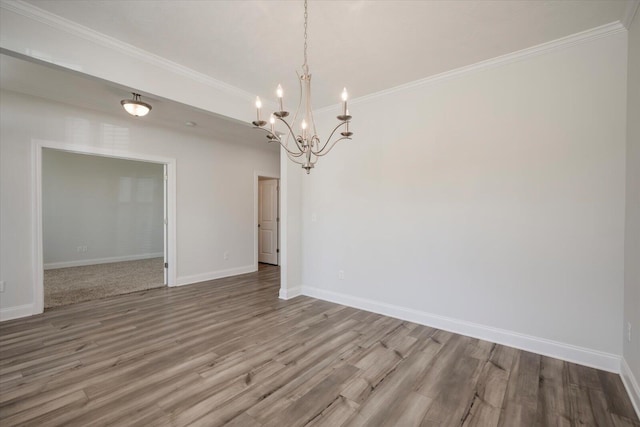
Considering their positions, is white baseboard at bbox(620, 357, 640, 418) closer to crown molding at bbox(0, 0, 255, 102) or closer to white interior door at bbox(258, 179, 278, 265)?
crown molding at bbox(0, 0, 255, 102)

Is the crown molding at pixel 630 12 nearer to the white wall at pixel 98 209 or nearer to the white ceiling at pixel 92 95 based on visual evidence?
the white ceiling at pixel 92 95

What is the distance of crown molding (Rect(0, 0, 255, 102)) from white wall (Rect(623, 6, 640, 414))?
12.6ft

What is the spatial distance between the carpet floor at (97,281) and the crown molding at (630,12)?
22.0ft

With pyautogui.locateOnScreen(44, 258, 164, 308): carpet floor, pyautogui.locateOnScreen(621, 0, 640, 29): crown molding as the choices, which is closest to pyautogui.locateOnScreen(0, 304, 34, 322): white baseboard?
pyautogui.locateOnScreen(44, 258, 164, 308): carpet floor

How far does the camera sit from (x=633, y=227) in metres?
2.17

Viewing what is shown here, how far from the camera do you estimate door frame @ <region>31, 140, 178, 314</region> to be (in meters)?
3.78

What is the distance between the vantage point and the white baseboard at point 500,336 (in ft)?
8.20

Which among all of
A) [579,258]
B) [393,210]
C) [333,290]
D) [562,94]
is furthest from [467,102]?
[333,290]

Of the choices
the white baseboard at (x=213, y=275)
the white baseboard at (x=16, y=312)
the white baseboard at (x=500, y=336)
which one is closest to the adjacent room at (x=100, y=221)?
the white baseboard at (x=213, y=275)

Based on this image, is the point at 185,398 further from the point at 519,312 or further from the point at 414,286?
the point at 519,312

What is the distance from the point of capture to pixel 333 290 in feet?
14.1

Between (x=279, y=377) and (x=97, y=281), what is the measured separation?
5.10m

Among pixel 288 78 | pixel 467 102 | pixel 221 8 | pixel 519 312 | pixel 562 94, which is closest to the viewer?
pixel 221 8

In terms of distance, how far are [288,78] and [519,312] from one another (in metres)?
3.56
